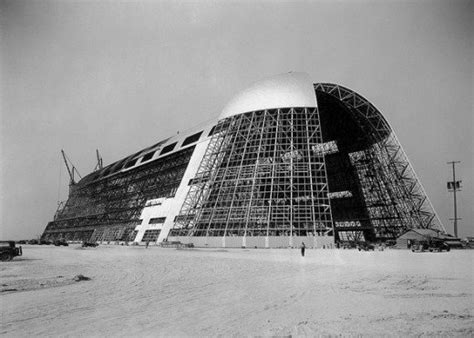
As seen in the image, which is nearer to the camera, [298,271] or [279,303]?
[279,303]

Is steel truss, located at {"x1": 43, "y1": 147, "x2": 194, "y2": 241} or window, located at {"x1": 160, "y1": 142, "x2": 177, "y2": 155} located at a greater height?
window, located at {"x1": 160, "y1": 142, "x2": 177, "y2": 155}

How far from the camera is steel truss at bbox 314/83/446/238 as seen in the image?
5731 cm

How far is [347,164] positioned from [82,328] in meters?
64.2

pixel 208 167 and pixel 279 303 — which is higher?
pixel 208 167

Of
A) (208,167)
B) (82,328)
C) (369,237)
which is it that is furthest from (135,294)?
(369,237)

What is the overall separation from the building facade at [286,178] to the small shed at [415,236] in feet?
24.6

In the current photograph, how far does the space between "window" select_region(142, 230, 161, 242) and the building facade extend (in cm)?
24

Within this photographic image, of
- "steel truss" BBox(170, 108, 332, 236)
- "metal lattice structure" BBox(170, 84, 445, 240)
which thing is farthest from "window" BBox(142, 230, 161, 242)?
"metal lattice structure" BBox(170, 84, 445, 240)

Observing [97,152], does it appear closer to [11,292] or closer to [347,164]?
[347,164]

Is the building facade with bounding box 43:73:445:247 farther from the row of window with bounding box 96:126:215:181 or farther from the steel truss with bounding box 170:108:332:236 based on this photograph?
the row of window with bounding box 96:126:215:181

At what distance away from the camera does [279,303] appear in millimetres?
14305

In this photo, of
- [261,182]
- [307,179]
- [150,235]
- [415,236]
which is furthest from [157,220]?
[415,236]

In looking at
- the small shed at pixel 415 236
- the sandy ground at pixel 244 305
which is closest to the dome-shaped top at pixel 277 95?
the small shed at pixel 415 236

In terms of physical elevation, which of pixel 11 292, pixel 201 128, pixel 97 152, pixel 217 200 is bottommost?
pixel 11 292
